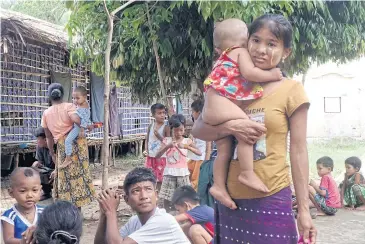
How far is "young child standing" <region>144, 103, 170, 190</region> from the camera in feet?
17.1

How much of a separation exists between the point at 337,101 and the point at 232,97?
15614mm

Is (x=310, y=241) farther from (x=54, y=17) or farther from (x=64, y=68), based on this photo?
(x=54, y=17)

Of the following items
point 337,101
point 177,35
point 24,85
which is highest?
point 177,35

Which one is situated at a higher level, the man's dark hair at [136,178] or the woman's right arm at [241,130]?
the woman's right arm at [241,130]

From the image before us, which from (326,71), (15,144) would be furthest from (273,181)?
(326,71)

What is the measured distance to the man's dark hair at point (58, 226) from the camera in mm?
1714

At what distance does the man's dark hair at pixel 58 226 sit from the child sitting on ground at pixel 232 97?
58 cm

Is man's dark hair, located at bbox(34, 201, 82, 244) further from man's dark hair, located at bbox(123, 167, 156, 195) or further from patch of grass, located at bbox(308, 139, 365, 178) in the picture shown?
patch of grass, located at bbox(308, 139, 365, 178)

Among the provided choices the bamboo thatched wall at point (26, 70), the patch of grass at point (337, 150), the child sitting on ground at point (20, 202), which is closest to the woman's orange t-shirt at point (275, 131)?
the child sitting on ground at point (20, 202)

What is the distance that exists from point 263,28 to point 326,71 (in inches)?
622

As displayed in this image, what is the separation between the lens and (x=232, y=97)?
5.85 ft

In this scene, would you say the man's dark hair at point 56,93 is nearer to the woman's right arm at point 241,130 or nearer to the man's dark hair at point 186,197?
the man's dark hair at point 186,197

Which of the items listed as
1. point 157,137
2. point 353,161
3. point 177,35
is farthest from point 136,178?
point 353,161

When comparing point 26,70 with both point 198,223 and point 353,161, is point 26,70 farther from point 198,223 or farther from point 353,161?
point 198,223
